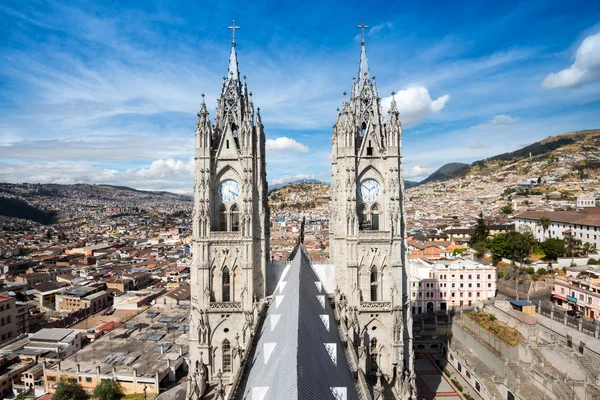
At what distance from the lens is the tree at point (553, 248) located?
72.9 meters

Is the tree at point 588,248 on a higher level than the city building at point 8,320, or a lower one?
higher

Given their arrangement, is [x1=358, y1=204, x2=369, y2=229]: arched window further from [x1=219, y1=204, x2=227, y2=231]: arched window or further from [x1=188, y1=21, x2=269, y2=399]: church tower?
[x1=219, y1=204, x2=227, y2=231]: arched window

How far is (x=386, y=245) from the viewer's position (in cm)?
2681

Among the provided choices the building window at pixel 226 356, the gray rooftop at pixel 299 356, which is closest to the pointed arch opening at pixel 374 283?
the gray rooftop at pixel 299 356

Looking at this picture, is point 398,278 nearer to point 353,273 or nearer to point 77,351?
point 353,273

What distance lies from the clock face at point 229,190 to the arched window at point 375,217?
10580 mm

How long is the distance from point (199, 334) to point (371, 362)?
1311 cm

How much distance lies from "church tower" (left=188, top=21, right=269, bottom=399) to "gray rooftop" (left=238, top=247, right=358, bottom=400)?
4.72 m

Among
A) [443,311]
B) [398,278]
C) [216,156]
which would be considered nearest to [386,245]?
[398,278]

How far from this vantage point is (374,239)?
87.5 ft

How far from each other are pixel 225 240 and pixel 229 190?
12.6 feet

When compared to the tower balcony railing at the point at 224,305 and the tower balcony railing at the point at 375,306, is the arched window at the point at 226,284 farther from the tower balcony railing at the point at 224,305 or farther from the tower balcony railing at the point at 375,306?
the tower balcony railing at the point at 375,306

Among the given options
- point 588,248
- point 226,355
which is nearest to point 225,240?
point 226,355

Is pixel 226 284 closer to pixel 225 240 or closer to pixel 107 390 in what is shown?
pixel 225 240
